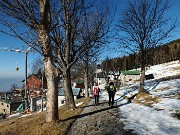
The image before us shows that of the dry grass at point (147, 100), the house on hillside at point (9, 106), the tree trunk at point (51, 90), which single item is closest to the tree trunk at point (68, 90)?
the tree trunk at point (51, 90)

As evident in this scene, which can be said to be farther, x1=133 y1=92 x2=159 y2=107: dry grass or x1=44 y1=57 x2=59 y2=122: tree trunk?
x1=133 y1=92 x2=159 y2=107: dry grass

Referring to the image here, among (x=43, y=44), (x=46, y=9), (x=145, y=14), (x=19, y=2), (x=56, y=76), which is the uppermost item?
(x=145, y=14)

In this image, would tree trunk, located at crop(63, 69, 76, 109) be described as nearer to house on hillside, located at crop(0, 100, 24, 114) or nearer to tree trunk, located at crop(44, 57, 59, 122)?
tree trunk, located at crop(44, 57, 59, 122)

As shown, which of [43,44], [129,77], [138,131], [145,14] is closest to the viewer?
[138,131]

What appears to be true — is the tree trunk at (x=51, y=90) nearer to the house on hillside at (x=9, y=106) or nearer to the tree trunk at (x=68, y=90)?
the tree trunk at (x=68, y=90)

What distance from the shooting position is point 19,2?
9820 millimetres

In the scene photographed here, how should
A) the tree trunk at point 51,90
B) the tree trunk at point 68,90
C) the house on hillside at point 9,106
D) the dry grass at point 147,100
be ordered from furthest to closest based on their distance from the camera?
the house on hillside at point 9,106
the dry grass at point 147,100
the tree trunk at point 68,90
the tree trunk at point 51,90

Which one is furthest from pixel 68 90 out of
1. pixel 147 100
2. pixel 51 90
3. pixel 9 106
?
pixel 9 106

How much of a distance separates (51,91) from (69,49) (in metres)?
5.28

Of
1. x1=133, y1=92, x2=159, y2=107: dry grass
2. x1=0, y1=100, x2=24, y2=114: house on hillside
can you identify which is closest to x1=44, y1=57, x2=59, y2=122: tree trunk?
x1=133, y1=92, x2=159, y2=107: dry grass

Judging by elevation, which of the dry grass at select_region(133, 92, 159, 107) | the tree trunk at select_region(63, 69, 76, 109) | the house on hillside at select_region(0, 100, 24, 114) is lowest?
the house on hillside at select_region(0, 100, 24, 114)

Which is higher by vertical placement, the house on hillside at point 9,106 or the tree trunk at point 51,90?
the tree trunk at point 51,90

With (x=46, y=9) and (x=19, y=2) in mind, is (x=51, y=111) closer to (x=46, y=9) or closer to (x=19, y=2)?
(x=46, y=9)

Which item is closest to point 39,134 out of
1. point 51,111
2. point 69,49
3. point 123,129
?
point 51,111
